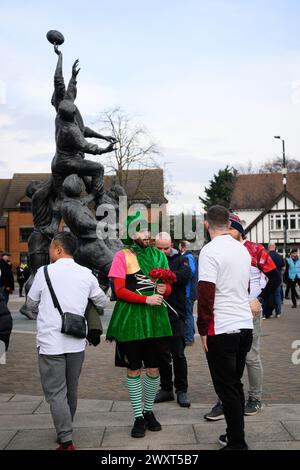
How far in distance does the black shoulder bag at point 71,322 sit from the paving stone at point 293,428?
2.03 m

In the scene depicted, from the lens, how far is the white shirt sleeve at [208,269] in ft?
16.5

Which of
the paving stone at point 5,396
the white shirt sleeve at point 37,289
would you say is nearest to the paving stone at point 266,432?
the white shirt sleeve at point 37,289

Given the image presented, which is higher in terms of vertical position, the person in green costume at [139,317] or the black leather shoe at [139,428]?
the person in green costume at [139,317]

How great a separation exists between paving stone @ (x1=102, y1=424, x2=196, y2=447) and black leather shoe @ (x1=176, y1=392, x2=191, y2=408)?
794mm

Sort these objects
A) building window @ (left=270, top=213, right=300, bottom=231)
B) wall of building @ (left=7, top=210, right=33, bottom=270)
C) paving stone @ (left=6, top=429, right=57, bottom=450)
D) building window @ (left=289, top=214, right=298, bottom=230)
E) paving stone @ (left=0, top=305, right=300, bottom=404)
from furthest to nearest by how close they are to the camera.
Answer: wall of building @ (left=7, top=210, right=33, bottom=270) < building window @ (left=289, top=214, right=298, bottom=230) < building window @ (left=270, top=213, right=300, bottom=231) < paving stone @ (left=0, top=305, right=300, bottom=404) < paving stone @ (left=6, top=429, right=57, bottom=450)

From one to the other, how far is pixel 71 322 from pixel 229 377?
1385 millimetres

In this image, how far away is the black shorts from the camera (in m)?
5.69

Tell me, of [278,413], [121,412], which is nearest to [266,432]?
[278,413]

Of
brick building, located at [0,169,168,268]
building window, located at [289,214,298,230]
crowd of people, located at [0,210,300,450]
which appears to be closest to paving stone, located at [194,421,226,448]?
crowd of people, located at [0,210,300,450]

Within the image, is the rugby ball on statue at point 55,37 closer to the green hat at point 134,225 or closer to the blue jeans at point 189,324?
the blue jeans at point 189,324

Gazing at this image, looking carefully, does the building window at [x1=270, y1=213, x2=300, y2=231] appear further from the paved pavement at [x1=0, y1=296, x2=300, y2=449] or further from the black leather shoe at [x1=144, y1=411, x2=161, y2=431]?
the black leather shoe at [x1=144, y1=411, x2=161, y2=431]
